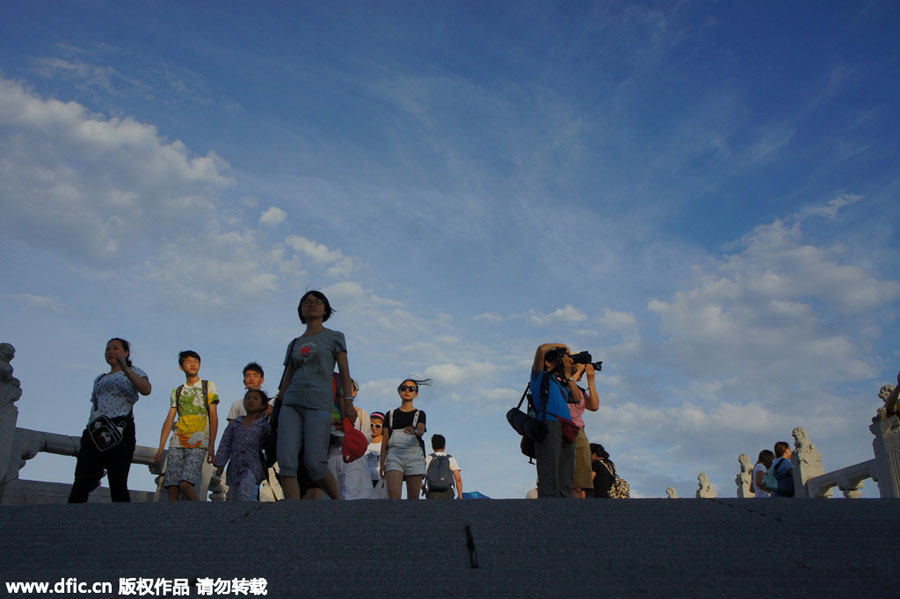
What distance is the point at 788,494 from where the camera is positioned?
1005 cm

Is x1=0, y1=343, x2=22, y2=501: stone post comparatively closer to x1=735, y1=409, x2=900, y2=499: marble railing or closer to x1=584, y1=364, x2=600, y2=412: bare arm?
x1=584, y1=364, x2=600, y2=412: bare arm

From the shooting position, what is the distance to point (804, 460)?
13.9m

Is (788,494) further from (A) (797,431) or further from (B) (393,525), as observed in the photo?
(B) (393,525)

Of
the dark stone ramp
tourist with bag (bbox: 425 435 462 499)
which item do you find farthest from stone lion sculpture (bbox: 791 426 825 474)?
the dark stone ramp

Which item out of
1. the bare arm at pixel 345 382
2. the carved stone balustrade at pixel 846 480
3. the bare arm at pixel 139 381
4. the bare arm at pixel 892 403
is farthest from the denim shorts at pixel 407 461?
the carved stone balustrade at pixel 846 480

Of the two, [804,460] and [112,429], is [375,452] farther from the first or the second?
[804,460]

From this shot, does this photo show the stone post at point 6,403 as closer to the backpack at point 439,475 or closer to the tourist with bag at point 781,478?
the backpack at point 439,475

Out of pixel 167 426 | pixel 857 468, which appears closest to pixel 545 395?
pixel 167 426

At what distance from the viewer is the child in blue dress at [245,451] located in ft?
22.6

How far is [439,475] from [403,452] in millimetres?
1482

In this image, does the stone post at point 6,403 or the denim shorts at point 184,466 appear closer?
the denim shorts at point 184,466

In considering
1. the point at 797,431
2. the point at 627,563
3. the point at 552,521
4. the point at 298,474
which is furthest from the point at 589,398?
the point at 797,431

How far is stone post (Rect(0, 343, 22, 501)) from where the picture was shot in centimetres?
806

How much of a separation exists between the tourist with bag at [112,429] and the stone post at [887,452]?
32.1 feet
